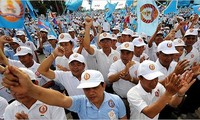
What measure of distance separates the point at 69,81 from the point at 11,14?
2.04 meters

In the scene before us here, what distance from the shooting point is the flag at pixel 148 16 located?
5223mm

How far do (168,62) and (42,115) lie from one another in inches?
82.3

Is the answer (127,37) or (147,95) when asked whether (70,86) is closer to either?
(147,95)

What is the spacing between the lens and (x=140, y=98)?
8.60ft

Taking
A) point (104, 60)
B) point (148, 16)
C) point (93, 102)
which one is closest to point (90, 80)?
point (93, 102)

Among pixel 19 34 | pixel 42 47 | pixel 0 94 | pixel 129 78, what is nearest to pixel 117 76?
pixel 129 78

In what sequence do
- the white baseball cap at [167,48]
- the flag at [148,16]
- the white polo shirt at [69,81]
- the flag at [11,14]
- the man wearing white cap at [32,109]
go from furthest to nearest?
the flag at [148,16] → the flag at [11,14] → the white baseball cap at [167,48] → the white polo shirt at [69,81] → the man wearing white cap at [32,109]

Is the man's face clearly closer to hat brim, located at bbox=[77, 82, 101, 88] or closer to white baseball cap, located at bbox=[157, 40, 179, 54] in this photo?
hat brim, located at bbox=[77, 82, 101, 88]

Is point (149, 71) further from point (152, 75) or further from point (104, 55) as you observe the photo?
point (104, 55)

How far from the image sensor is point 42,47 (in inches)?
278

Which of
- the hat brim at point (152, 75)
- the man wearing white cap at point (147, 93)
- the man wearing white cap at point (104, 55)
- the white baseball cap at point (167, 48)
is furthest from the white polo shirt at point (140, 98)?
the man wearing white cap at point (104, 55)

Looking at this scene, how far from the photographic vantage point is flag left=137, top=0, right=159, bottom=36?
522 centimetres

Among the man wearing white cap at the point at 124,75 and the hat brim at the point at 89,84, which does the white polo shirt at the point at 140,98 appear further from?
the man wearing white cap at the point at 124,75

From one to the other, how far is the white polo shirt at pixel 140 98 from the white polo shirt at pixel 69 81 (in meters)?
0.94
